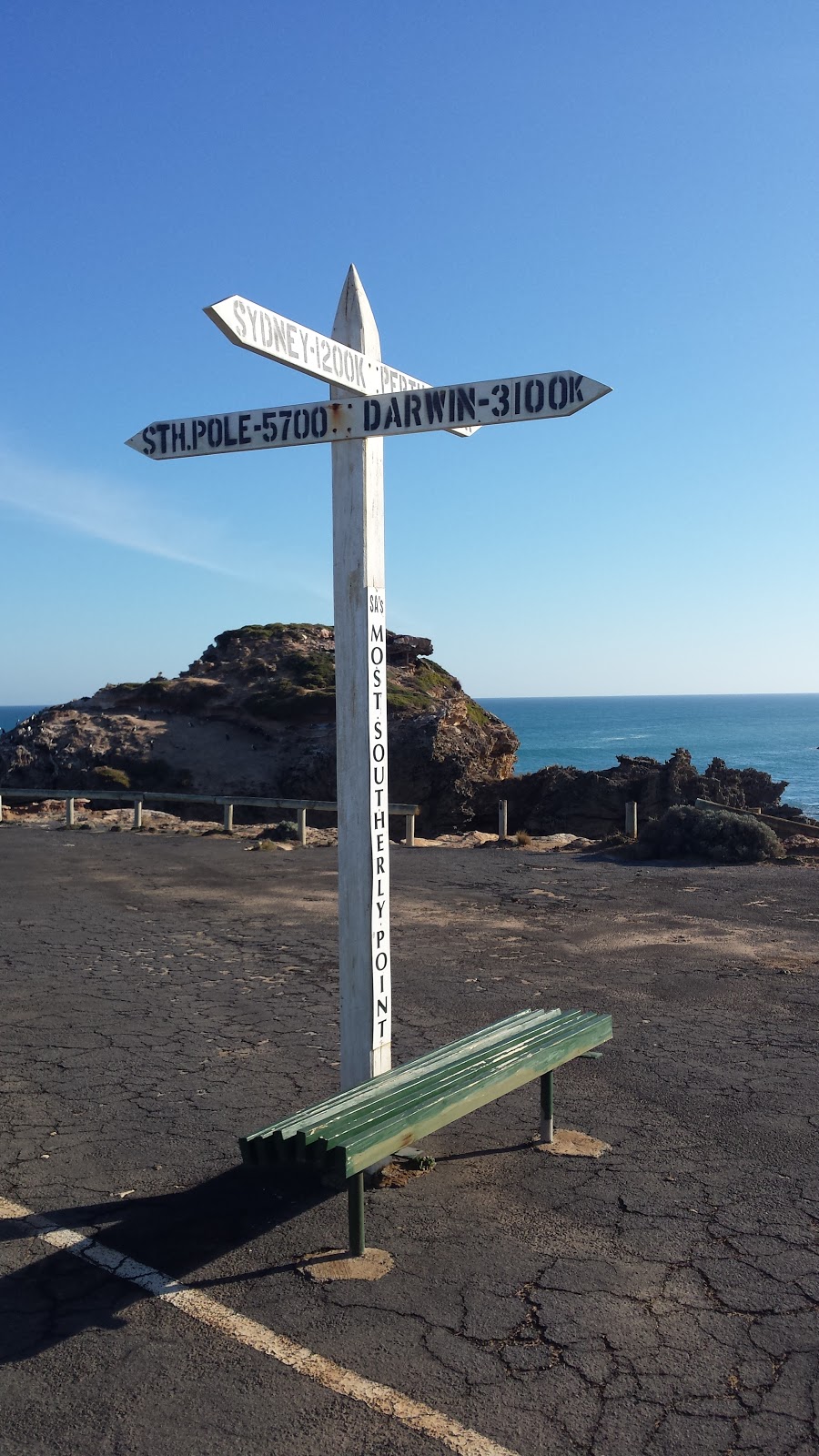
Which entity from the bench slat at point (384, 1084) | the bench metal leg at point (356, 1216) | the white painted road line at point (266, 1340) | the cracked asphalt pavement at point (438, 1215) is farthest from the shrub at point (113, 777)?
the bench metal leg at point (356, 1216)

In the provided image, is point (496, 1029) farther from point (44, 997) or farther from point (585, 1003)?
point (44, 997)

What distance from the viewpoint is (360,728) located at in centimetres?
512

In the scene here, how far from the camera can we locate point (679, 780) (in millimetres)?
33906

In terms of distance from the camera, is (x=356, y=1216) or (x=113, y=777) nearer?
(x=356, y=1216)

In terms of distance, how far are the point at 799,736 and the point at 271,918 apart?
157 m

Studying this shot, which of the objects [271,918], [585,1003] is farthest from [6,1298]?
[271,918]

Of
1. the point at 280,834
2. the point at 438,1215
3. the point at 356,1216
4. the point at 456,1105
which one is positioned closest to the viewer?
the point at 356,1216

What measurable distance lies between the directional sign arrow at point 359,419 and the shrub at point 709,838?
38.9ft

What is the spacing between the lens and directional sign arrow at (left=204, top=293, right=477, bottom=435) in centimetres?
437

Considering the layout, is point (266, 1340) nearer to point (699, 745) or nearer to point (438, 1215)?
point (438, 1215)

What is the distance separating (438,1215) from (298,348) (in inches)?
140

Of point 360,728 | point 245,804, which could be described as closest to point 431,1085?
point 360,728

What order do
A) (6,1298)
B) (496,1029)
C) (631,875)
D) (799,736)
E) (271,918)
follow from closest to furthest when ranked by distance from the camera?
(6,1298)
(496,1029)
(271,918)
(631,875)
(799,736)

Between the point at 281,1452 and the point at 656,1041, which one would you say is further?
the point at 656,1041
